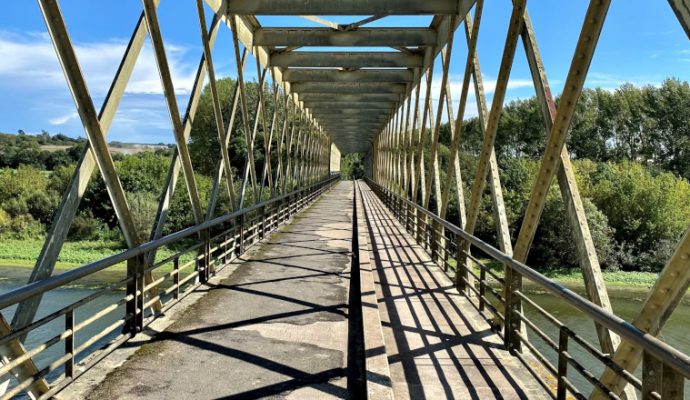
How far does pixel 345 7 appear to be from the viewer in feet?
29.7

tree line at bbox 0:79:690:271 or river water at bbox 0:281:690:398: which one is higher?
tree line at bbox 0:79:690:271

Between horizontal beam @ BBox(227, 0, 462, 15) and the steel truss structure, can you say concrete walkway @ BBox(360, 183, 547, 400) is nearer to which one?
the steel truss structure

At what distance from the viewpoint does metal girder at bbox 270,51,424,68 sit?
13.7m

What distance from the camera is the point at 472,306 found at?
6164 mm

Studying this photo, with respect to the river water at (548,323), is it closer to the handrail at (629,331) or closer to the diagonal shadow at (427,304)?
the diagonal shadow at (427,304)

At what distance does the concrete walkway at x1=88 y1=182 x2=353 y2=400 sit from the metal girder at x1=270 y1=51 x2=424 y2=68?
7018 millimetres

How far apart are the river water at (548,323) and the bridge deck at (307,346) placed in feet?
38.7

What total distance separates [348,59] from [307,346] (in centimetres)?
1013

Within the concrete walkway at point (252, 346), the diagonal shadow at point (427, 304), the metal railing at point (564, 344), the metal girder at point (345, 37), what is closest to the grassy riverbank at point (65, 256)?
the metal girder at point (345, 37)

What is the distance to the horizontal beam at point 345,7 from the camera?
8.98m

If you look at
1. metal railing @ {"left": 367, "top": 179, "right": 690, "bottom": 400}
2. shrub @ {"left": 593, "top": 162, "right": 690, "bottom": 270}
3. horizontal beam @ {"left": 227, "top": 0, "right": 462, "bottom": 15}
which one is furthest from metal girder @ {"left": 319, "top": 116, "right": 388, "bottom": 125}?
metal railing @ {"left": 367, "top": 179, "right": 690, "bottom": 400}

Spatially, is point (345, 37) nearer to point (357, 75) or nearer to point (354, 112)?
point (357, 75)

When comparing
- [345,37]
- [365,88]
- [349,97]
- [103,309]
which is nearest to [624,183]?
[349,97]

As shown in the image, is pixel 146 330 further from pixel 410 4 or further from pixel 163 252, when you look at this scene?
pixel 163 252
